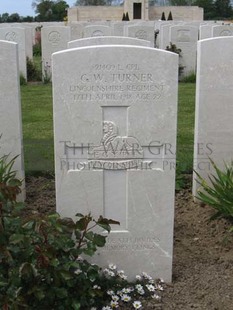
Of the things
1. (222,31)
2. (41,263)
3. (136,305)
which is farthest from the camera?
(222,31)

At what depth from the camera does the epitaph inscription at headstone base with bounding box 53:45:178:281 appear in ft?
9.78

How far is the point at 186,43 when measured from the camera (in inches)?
530

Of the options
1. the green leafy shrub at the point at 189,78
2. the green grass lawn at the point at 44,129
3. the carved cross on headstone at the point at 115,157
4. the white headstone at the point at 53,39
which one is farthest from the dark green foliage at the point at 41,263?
the white headstone at the point at 53,39

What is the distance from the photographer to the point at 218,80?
4492mm

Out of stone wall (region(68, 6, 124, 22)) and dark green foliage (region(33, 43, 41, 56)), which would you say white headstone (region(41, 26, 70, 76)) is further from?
stone wall (region(68, 6, 124, 22))

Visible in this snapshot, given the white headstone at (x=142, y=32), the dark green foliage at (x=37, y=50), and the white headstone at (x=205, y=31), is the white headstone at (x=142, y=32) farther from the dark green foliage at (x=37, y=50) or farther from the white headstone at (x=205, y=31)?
the dark green foliage at (x=37, y=50)

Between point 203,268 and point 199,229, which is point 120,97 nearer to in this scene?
point 203,268

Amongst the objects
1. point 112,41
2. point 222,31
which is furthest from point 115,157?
point 222,31

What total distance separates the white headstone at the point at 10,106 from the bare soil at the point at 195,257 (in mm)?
469

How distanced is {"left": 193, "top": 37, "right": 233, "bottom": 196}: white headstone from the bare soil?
0.43 metres

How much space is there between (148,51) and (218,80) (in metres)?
1.66

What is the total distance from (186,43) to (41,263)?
11.6 metres

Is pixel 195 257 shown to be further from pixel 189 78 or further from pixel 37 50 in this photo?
pixel 37 50

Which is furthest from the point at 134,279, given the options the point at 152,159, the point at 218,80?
the point at 218,80
